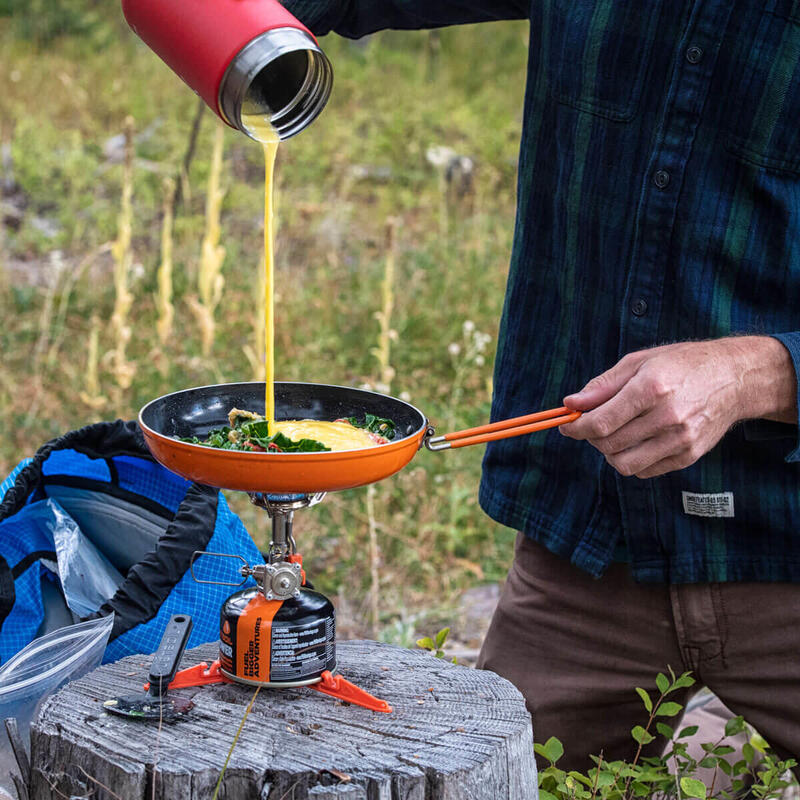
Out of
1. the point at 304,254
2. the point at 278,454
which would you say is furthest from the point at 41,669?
the point at 304,254

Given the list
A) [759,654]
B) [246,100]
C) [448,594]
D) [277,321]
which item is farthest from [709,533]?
[277,321]

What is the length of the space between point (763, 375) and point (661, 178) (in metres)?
0.44

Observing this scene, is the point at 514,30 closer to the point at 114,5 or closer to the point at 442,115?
the point at 442,115

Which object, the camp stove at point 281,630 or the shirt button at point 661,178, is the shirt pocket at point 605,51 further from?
the camp stove at point 281,630

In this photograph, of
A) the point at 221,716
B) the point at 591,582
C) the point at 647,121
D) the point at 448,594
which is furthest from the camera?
the point at 448,594

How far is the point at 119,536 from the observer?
100 inches

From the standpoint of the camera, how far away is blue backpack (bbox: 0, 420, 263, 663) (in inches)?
83.0

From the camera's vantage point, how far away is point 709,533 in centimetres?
208

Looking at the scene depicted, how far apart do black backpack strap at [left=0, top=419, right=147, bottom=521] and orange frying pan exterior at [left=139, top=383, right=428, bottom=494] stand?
585mm

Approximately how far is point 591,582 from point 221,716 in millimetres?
919

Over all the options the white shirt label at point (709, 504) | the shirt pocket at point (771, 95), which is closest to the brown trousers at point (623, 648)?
the white shirt label at point (709, 504)

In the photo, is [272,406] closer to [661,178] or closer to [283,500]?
[283,500]

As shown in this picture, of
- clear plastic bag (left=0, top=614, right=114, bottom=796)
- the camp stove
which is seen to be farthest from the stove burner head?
clear plastic bag (left=0, top=614, right=114, bottom=796)

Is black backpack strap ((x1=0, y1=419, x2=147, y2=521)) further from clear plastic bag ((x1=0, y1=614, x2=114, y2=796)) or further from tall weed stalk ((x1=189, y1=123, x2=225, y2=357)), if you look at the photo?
tall weed stalk ((x1=189, y1=123, x2=225, y2=357))
